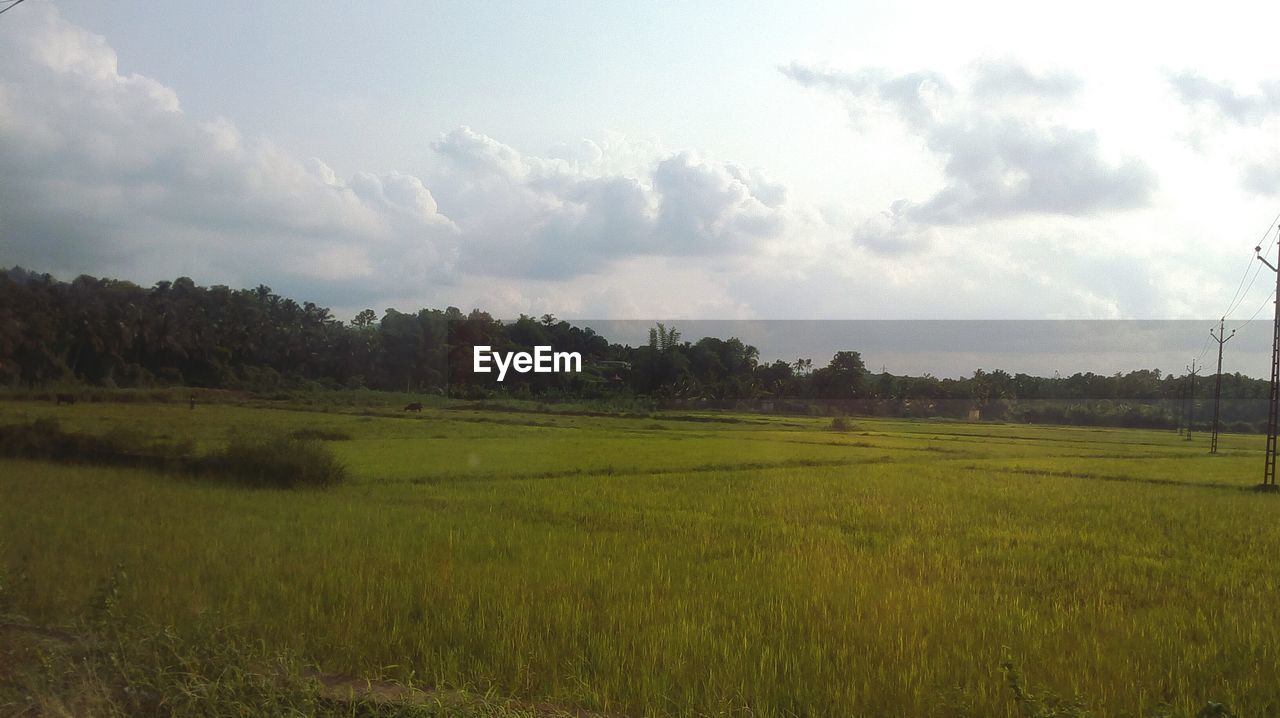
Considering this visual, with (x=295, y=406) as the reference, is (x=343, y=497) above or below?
below

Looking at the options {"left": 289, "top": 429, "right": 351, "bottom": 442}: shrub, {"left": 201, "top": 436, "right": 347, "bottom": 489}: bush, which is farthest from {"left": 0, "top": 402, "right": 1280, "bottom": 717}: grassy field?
{"left": 201, "top": 436, "right": 347, "bottom": 489}: bush

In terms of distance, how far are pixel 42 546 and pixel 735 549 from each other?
593 cm

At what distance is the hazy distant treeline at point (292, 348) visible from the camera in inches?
456

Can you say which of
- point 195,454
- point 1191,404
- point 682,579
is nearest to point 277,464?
point 195,454

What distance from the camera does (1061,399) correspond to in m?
27.6

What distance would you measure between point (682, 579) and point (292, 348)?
9565 mm

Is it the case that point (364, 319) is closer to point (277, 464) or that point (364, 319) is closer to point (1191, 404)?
point (277, 464)

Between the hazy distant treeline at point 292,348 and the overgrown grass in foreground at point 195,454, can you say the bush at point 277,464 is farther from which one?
the hazy distant treeline at point 292,348

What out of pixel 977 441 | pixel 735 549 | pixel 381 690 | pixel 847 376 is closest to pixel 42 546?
pixel 381 690

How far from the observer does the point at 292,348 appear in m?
12.9

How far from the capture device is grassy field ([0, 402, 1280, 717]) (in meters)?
3.71

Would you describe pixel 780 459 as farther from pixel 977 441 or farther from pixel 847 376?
pixel 977 441

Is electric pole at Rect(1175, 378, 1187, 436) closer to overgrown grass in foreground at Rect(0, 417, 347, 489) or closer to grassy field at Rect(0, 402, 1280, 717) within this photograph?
grassy field at Rect(0, 402, 1280, 717)

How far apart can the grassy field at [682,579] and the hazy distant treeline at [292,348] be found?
0.68 meters
